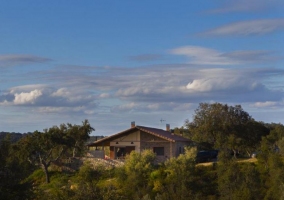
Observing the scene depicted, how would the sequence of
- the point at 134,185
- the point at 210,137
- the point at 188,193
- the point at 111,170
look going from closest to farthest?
the point at 188,193
the point at 134,185
the point at 111,170
the point at 210,137

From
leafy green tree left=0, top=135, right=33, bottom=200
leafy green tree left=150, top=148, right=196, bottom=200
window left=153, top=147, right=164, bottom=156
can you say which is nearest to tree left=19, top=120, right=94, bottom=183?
window left=153, top=147, right=164, bottom=156

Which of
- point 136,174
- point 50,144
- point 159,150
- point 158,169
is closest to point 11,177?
point 136,174

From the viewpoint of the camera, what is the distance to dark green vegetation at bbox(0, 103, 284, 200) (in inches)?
1276

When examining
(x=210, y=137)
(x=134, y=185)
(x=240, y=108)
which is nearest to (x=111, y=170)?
(x=134, y=185)

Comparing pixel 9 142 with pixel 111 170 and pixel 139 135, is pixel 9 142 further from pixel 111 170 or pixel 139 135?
pixel 139 135

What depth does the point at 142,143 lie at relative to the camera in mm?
74375

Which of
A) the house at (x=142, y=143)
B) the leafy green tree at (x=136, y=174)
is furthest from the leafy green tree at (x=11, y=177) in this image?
the house at (x=142, y=143)

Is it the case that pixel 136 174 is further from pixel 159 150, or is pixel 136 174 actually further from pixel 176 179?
pixel 159 150

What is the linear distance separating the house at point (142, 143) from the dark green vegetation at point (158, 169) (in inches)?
157

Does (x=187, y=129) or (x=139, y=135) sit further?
(x=187, y=129)

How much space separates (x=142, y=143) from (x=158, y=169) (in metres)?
13.0

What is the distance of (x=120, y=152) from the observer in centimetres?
7650

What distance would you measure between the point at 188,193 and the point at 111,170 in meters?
14.8

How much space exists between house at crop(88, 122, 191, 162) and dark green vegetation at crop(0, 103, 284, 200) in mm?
3983
